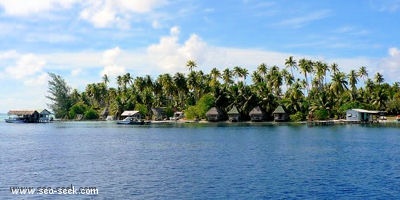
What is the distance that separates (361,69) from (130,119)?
279 feet

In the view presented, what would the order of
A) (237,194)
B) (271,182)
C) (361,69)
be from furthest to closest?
(361,69) → (271,182) → (237,194)

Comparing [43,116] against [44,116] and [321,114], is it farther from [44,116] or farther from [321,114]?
[321,114]

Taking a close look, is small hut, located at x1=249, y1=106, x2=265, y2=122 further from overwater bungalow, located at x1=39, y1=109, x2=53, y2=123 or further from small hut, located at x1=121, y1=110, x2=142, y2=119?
overwater bungalow, located at x1=39, y1=109, x2=53, y2=123

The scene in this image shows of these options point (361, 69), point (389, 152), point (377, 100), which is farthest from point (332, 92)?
point (389, 152)

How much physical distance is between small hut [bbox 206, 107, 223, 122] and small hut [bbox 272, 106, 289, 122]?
1845cm

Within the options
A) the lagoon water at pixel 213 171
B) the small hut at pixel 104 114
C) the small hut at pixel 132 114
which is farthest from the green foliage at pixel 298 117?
the small hut at pixel 104 114

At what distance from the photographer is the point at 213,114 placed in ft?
480

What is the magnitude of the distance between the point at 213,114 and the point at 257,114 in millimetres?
14507

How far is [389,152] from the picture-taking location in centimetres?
5466

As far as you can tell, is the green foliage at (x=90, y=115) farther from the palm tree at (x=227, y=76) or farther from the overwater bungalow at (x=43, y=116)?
the palm tree at (x=227, y=76)

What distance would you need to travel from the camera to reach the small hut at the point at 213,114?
14645 centimetres

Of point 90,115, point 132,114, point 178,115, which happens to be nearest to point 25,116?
point 90,115

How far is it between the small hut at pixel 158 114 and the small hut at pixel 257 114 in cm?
4083

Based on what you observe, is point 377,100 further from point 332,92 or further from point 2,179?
point 2,179
